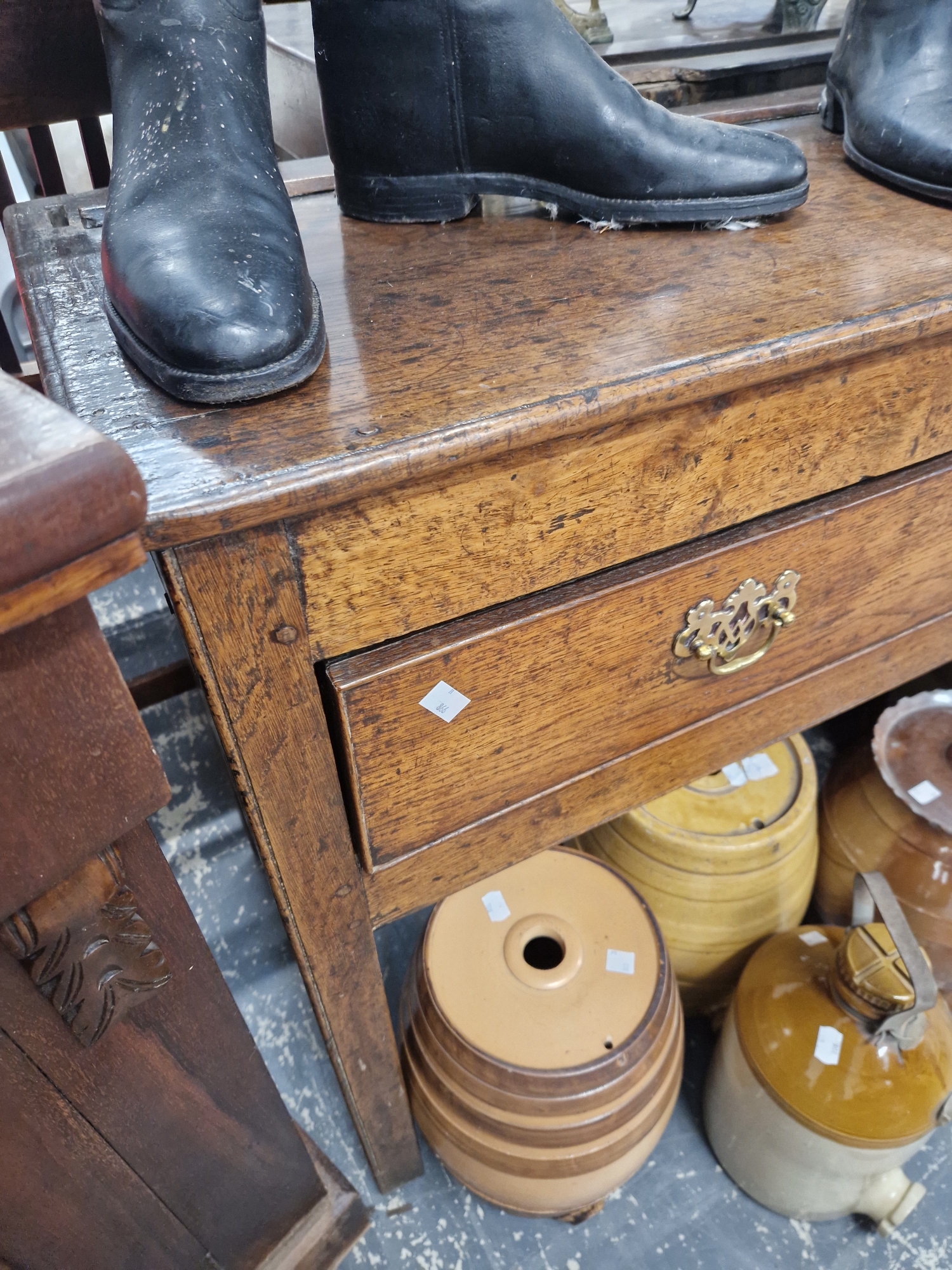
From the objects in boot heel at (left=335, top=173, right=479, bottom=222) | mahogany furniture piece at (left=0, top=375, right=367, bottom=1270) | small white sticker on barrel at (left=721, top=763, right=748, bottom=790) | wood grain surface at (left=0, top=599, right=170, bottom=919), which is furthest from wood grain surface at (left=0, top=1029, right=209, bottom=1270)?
small white sticker on barrel at (left=721, top=763, right=748, bottom=790)

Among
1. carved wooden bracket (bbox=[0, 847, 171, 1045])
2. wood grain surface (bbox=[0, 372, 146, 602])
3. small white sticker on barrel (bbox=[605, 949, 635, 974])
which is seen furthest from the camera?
small white sticker on barrel (bbox=[605, 949, 635, 974])

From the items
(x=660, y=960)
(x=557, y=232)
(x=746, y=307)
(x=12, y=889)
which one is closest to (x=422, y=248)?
(x=557, y=232)

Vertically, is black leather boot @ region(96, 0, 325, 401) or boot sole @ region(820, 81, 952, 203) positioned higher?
black leather boot @ region(96, 0, 325, 401)

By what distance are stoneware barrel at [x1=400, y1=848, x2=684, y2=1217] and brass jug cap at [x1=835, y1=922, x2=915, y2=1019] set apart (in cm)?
15

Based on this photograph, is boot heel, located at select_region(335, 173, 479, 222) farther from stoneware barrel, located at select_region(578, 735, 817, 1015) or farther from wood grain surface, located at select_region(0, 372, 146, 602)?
stoneware barrel, located at select_region(578, 735, 817, 1015)

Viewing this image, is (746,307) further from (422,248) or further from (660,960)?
(660,960)

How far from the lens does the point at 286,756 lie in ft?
1.28

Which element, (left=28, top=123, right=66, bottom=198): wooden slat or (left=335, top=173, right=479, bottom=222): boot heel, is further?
(left=28, top=123, right=66, bottom=198): wooden slat

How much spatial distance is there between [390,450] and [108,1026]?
29cm

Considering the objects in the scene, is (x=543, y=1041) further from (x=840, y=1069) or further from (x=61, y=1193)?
(x=61, y=1193)

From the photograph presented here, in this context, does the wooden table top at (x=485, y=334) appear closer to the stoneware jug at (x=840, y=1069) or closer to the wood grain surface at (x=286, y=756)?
the wood grain surface at (x=286, y=756)

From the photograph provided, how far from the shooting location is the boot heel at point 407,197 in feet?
1.62

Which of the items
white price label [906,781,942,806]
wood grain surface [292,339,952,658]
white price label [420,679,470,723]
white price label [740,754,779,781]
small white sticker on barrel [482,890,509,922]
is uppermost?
wood grain surface [292,339,952,658]

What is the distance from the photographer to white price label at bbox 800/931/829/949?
30.7 inches
